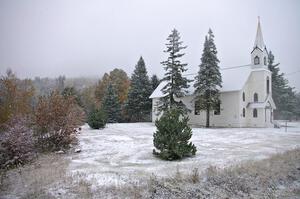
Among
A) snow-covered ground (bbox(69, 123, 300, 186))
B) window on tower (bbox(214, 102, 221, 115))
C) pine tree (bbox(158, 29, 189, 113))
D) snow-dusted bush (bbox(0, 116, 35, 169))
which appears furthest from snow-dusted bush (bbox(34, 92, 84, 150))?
window on tower (bbox(214, 102, 221, 115))

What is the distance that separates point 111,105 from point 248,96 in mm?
20609

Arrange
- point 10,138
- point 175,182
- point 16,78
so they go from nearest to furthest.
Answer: point 175,182
point 10,138
point 16,78

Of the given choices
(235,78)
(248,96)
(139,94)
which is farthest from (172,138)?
(139,94)

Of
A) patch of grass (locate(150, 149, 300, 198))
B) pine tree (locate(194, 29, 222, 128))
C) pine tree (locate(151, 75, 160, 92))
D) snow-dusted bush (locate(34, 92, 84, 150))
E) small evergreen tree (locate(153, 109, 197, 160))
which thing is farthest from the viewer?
pine tree (locate(151, 75, 160, 92))

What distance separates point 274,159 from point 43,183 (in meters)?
9.30

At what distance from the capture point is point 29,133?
40.8 ft

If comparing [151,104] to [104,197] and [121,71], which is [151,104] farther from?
[104,197]

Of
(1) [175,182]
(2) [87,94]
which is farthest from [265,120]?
(2) [87,94]

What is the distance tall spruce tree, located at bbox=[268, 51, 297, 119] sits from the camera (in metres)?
48.9

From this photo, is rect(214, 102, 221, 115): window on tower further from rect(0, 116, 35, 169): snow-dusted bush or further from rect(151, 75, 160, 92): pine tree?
rect(0, 116, 35, 169): snow-dusted bush

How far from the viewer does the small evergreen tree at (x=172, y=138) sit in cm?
1176

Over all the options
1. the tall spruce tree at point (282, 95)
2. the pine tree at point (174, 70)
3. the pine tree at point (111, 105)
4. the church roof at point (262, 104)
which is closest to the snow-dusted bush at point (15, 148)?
A: the pine tree at point (174, 70)

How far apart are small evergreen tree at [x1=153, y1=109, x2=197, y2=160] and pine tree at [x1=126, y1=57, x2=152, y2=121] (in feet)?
101

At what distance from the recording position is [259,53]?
34594 millimetres
